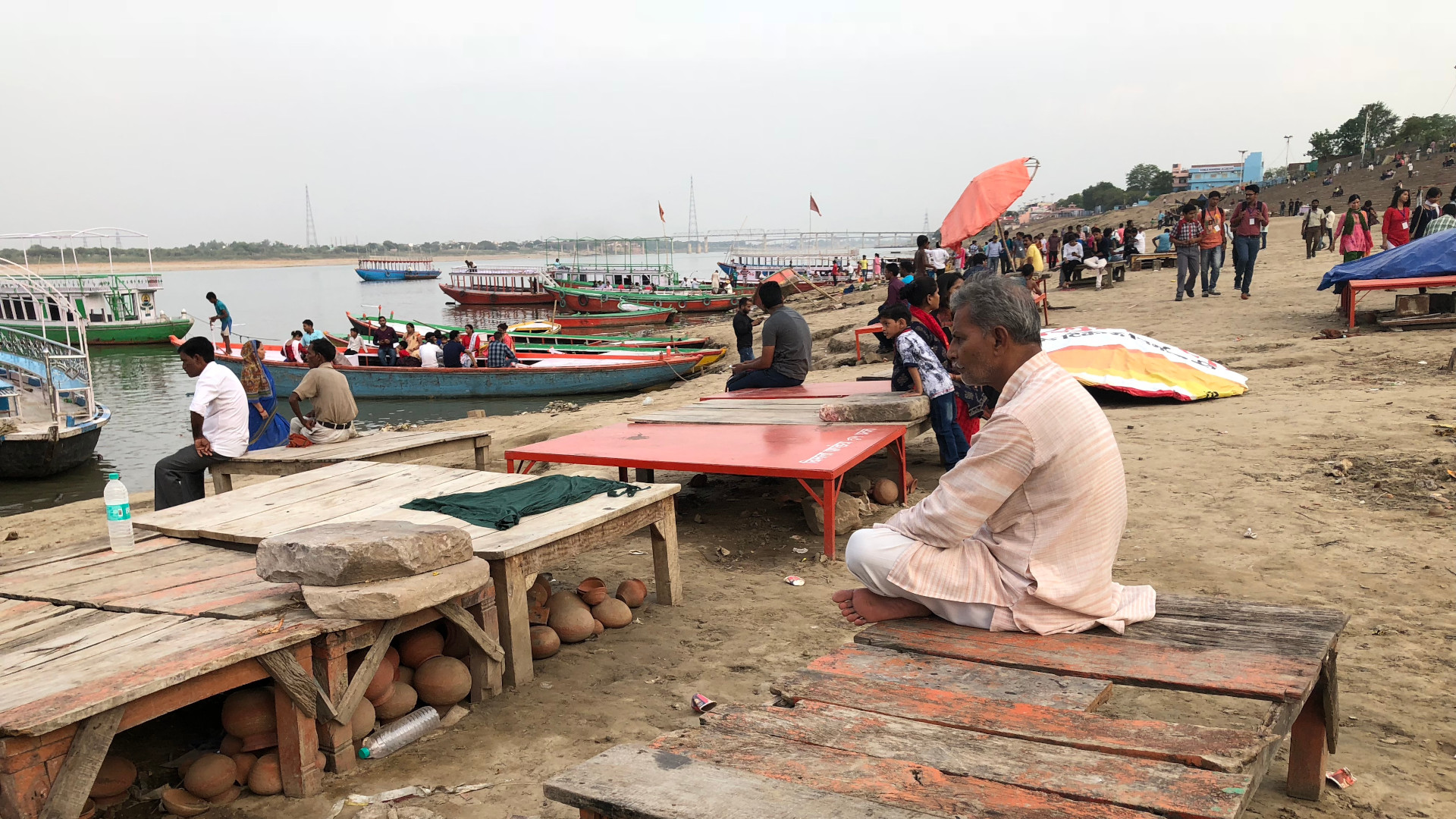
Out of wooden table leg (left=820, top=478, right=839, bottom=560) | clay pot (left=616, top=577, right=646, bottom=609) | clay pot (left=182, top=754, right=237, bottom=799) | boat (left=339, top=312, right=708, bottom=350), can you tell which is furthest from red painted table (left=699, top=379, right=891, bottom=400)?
boat (left=339, top=312, right=708, bottom=350)

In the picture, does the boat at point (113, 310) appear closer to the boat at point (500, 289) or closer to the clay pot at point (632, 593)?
the boat at point (500, 289)

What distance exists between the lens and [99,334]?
34.4 metres

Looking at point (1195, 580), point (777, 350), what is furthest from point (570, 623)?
point (777, 350)

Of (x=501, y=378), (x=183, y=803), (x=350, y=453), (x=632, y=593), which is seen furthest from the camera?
(x=501, y=378)

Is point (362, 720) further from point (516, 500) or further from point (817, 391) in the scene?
point (817, 391)

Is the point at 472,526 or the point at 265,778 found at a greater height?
the point at 472,526

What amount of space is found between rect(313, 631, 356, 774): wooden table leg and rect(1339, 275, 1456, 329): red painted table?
12.1 meters

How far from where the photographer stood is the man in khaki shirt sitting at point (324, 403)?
7426 mm

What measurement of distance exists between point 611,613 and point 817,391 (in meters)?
4.26

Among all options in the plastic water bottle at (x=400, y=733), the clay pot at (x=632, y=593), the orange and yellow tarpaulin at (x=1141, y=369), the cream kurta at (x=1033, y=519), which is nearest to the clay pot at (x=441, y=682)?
the plastic water bottle at (x=400, y=733)

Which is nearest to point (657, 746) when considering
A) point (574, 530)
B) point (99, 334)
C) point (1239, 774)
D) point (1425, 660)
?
point (1239, 774)

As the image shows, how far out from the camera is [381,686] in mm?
3514

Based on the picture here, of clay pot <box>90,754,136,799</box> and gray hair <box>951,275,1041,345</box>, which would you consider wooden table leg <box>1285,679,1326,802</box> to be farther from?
clay pot <box>90,754,136,799</box>

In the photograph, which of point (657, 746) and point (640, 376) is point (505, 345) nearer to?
point (640, 376)
